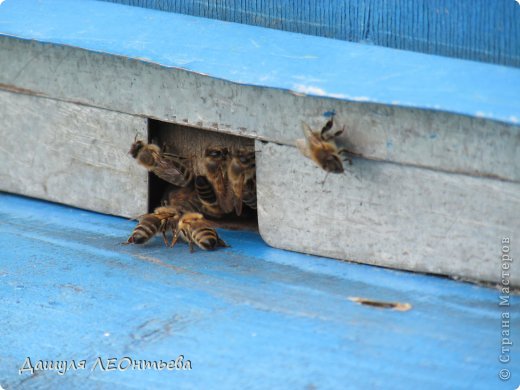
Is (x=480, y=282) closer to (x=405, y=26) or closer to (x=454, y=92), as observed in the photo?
(x=454, y=92)

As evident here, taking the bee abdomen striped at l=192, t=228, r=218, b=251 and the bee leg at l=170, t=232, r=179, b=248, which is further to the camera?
the bee leg at l=170, t=232, r=179, b=248

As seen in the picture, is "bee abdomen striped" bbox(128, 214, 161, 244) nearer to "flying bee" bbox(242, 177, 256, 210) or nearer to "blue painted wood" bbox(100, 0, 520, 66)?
"flying bee" bbox(242, 177, 256, 210)

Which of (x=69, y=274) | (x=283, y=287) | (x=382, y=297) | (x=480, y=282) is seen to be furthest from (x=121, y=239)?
(x=480, y=282)

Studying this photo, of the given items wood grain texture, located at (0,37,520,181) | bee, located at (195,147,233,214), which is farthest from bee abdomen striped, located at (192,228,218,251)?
wood grain texture, located at (0,37,520,181)

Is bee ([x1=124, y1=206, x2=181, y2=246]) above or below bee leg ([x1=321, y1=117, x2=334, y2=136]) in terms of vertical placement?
below

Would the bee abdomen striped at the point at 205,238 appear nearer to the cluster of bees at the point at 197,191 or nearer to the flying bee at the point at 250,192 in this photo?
the cluster of bees at the point at 197,191

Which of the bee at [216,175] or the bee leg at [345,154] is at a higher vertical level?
the bee leg at [345,154]

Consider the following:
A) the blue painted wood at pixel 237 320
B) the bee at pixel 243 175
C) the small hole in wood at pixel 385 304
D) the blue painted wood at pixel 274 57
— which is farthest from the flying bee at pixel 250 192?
the small hole in wood at pixel 385 304
